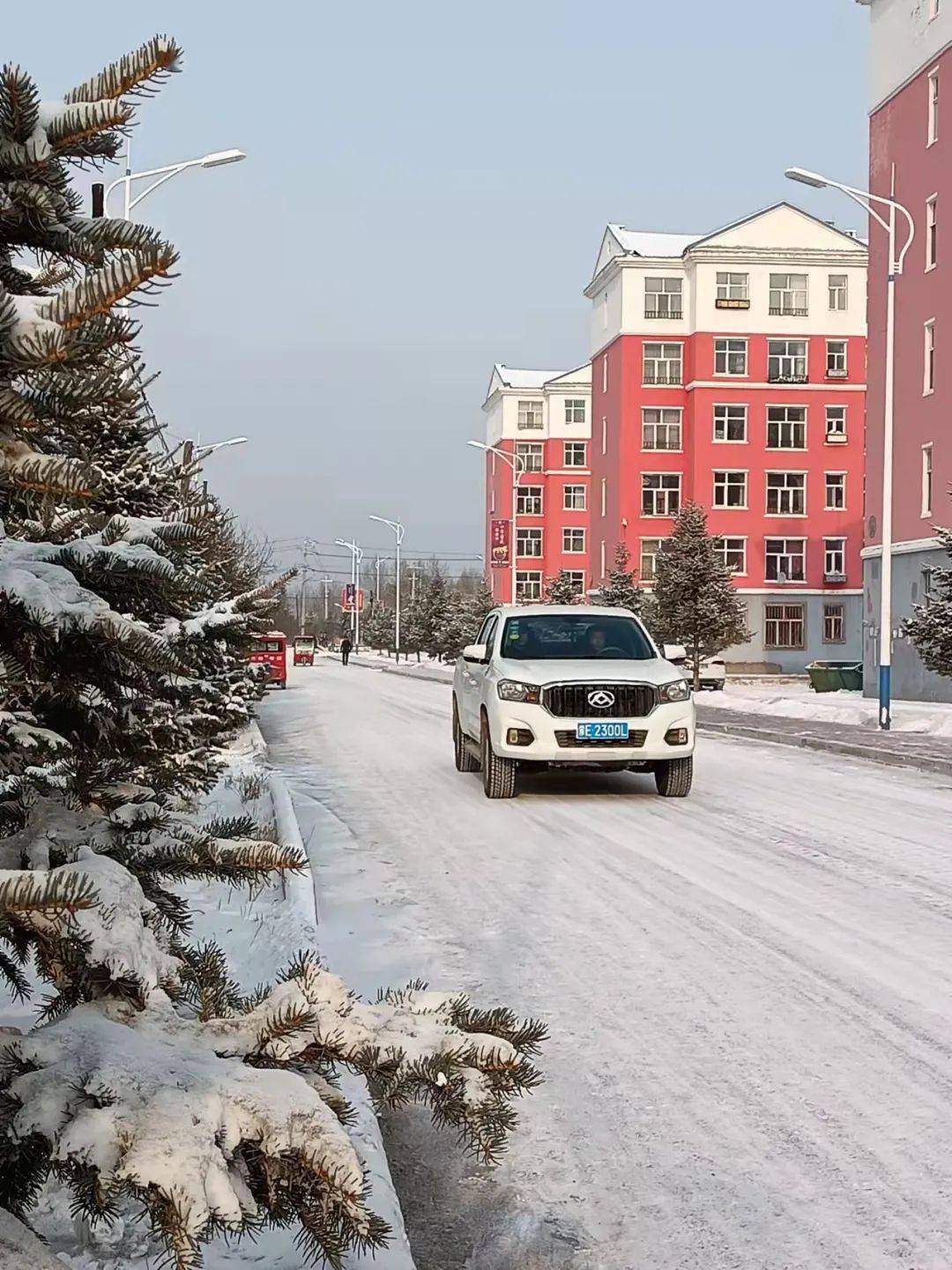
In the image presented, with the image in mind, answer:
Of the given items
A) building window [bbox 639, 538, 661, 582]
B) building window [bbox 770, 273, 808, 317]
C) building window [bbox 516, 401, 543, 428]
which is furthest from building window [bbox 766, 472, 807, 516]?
building window [bbox 516, 401, 543, 428]

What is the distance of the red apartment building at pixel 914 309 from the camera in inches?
1270

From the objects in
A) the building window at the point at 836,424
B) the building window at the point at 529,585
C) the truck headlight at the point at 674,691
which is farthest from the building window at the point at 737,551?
the truck headlight at the point at 674,691

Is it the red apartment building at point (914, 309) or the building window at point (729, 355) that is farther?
the building window at point (729, 355)

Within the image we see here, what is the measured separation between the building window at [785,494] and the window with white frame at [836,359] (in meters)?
4.94

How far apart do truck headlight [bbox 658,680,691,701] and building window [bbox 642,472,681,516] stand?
5095 cm

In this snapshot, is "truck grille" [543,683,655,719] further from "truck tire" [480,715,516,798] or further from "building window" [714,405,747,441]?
"building window" [714,405,747,441]

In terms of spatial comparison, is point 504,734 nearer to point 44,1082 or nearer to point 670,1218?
point 670,1218

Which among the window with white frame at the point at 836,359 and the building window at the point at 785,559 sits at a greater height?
the window with white frame at the point at 836,359

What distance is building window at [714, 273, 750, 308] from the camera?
197ft

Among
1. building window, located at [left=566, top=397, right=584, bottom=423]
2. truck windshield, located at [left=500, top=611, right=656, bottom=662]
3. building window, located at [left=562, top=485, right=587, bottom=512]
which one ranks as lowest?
truck windshield, located at [left=500, top=611, right=656, bottom=662]

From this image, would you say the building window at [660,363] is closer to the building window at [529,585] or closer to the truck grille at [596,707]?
the building window at [529,585]

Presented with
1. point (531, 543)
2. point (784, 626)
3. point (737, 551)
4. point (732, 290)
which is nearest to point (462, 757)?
point (737, 551)

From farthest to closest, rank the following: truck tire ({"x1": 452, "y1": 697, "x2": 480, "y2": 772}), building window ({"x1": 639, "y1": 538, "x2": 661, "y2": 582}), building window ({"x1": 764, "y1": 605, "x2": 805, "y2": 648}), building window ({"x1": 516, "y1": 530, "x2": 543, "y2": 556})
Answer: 1. building window ({"x1": 516, "y1": 530, "x2": 543, "y2": 556})
2. building window ({"x1": 639, "y1": 538, "x2": 661, "y2": 582})
3. building window ({"x1": 764, "y1": 605, "x2": 805, "y2": 648})
4. truck tire ({"x1": 452, "y1": 697, "x2": 480, "y2": 772})

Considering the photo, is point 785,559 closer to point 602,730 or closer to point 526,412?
point 526,412
